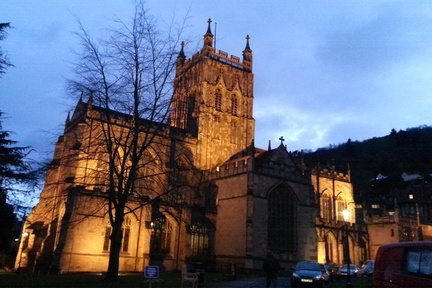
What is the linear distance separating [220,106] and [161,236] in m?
18.3

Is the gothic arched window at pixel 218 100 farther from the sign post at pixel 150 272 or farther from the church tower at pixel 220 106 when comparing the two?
the sign post at pixel 150 272

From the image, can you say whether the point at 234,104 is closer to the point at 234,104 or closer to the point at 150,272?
the point at 234,104

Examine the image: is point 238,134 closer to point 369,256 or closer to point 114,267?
point 369,256

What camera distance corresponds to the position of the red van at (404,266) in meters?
8.60

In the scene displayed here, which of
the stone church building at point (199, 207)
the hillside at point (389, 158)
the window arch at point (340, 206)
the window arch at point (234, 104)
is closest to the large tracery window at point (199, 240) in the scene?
the stone church building at point (199, 207)

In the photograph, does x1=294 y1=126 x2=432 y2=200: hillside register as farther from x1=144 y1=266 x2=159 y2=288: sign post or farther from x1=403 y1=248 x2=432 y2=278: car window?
x1=403 y1=248 x2=432 y2=278: car window

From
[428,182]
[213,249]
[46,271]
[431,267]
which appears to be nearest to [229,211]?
[213,249]

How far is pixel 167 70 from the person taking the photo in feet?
69.1

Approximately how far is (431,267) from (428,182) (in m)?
97.8

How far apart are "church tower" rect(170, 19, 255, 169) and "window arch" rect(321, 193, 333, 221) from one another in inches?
479

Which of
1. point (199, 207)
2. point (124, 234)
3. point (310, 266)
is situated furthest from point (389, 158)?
A: point (310, 266)

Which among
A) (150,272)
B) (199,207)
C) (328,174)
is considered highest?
(328,174)

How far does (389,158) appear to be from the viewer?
127375mm

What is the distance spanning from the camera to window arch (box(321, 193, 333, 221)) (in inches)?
1866
